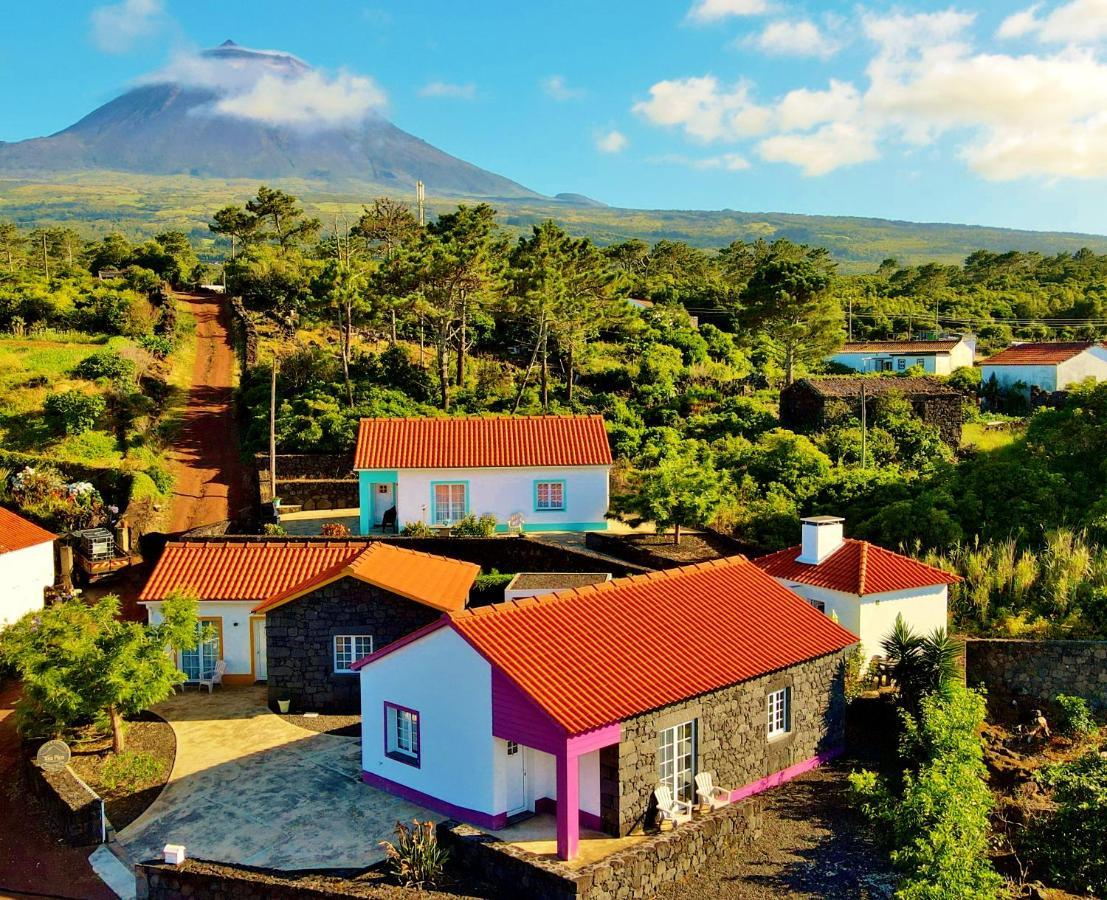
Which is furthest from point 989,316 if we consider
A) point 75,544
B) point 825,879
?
point 825,879

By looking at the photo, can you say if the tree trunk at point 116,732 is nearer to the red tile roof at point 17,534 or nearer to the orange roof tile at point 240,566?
the orange roof tile at point 240,566

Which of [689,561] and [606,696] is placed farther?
[689,561]

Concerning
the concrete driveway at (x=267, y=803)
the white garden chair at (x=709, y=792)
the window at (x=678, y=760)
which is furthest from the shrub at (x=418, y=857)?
the white garden chair at (x=709, y=792)

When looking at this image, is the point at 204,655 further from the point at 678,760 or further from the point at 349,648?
the point at 678,760

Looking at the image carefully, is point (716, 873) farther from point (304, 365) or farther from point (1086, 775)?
point (304, 365)

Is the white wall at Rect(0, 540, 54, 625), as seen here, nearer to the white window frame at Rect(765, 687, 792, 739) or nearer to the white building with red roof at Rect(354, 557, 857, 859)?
the white building with red roof at Rect(354, 557, 857, 859)
